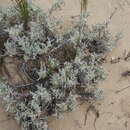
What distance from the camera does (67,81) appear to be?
7.78 feet

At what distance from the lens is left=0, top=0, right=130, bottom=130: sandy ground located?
8.06 ft

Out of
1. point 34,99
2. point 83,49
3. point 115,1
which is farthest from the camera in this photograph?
point 115,1

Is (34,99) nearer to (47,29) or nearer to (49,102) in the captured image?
(49,102)

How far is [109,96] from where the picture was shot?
2.56 meters

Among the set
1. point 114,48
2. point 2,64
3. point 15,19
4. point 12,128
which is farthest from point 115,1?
point 12,128

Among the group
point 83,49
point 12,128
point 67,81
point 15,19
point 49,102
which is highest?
point 15,19

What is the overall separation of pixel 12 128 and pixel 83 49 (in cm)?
83

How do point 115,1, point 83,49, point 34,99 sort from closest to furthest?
point 34,99, point 83,49, point 115,1

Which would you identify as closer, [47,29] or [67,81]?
[67,81]

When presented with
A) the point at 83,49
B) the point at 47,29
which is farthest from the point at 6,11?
the point at 83,49

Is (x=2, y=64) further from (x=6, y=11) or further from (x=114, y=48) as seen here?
(x=114, y=48)

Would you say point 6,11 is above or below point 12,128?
above

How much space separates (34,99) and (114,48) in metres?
0.88

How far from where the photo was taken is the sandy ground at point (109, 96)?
96.7 inches
